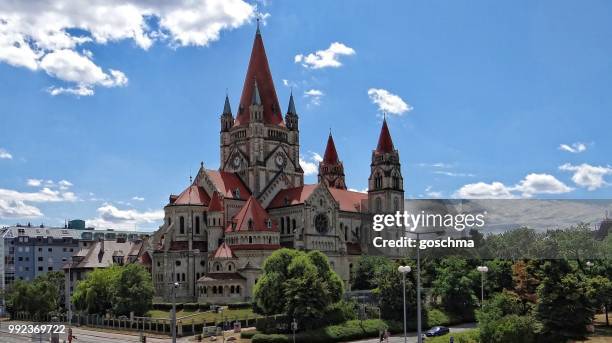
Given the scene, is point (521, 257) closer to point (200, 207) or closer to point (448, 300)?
point (448, 300)

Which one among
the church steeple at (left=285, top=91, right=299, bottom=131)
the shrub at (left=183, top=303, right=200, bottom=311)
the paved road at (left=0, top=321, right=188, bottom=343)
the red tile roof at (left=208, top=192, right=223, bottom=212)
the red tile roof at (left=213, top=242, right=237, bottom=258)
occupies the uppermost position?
the church steeple at (left=285, top=91, right=299, bottom=131)

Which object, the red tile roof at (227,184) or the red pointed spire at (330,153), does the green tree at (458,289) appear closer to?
the red tile roof at (227,184)

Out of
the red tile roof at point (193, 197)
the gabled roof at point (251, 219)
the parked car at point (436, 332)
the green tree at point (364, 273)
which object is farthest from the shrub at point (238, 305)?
the parked car at point (436, 332)

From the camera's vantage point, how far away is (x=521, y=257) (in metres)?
88.4

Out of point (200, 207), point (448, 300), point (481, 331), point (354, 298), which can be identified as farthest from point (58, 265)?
point (481, 331)

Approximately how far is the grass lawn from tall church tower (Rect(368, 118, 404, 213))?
4489cm

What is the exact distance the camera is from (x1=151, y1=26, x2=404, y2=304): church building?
341 feet

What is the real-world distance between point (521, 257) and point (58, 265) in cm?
12734

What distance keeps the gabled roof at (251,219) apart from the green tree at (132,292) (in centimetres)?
1723

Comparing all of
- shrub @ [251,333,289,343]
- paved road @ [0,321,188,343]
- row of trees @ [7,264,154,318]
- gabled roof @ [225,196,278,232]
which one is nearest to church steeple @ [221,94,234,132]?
gabled roof @ [225,196,278,232]

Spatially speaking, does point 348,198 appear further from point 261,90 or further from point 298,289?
point 298,289

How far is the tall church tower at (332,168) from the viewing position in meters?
155

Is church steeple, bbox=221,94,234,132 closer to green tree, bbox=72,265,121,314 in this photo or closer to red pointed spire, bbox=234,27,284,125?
red pointed spire, bbox=234,27,284,125

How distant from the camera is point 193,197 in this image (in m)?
113
